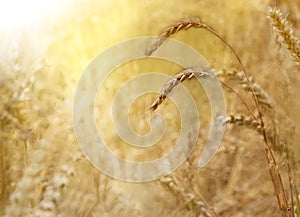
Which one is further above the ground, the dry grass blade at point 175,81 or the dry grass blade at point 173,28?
the dry grass blade at point 173,28

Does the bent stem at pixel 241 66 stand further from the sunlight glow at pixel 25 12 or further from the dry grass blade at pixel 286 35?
the sunlight glow at pixel 25 12

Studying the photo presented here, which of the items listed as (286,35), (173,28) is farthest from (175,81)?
(286,35)

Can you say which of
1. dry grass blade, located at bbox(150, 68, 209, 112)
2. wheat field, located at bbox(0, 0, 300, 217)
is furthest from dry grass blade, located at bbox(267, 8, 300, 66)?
dry grass blade, located at bbox(150, 68, 209, 112)

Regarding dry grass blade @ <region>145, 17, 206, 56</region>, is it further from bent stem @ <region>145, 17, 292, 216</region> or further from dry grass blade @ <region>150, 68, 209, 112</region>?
dry grass blade @ <region>150, 68, 209, 112</region>

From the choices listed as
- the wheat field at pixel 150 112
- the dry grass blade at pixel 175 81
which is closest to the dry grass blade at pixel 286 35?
the wheat field at pixel 150 112

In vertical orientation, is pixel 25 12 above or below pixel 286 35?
above

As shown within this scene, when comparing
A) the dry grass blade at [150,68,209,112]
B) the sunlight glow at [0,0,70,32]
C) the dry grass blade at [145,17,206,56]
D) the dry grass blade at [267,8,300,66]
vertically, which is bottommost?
the dry grass blade at [150,68,209,112]

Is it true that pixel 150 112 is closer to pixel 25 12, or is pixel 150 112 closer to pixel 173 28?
pixel 173 28

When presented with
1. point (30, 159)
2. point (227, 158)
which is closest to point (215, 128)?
point (227, 158)
